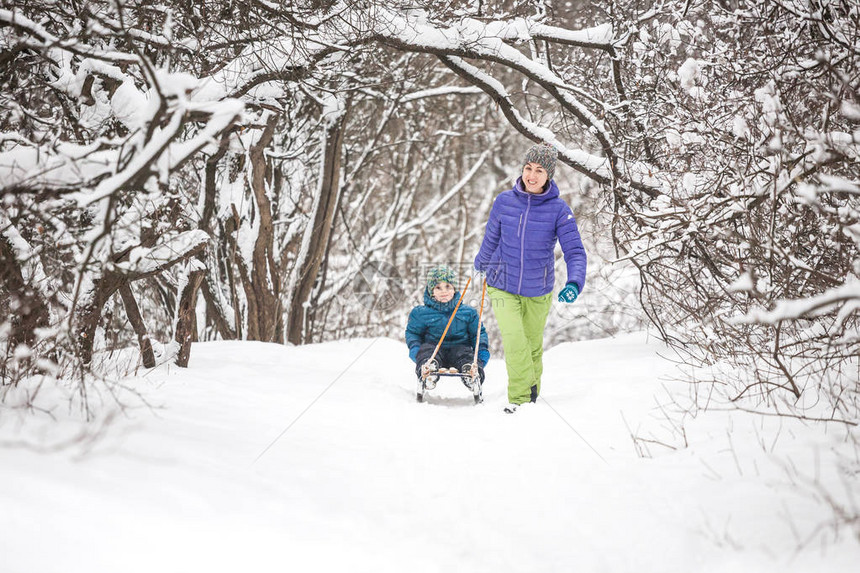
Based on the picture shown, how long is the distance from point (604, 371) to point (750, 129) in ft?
8.25

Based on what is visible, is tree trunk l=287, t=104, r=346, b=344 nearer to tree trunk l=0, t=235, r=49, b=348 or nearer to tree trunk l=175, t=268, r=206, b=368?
tree trunk l=175, t=268, r=206, b=368

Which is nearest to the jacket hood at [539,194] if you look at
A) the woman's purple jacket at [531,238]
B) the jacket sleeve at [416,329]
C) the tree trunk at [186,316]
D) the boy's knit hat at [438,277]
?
the woman's purple jacket at [531,238]

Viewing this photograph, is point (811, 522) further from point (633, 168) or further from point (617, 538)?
point (633, 168)

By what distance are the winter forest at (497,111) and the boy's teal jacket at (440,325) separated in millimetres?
1263

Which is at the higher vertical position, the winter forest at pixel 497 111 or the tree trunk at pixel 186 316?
the winter forest at pixel 497 111

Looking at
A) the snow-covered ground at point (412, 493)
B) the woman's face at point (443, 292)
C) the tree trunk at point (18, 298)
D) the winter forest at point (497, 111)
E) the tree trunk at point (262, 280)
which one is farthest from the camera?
the tree trunk at point (262, 280)

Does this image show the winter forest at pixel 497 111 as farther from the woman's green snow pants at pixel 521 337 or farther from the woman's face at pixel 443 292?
the woman's face at pixel 443 292

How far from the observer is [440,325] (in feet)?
19.2

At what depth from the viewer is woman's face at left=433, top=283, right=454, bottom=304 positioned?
18.9 ft

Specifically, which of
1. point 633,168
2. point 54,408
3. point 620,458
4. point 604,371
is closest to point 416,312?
point 604,371

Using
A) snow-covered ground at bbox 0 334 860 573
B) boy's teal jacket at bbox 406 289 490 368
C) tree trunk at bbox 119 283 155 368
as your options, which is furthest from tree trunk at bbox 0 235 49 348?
boy's teal jacket at bbox 406 289 490 368

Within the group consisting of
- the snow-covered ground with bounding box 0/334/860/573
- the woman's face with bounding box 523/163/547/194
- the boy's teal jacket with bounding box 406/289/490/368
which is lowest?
the snow-covered ground with bounding box 0/334/860/573

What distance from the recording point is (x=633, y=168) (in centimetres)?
514

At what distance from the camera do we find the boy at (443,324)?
5770mm
